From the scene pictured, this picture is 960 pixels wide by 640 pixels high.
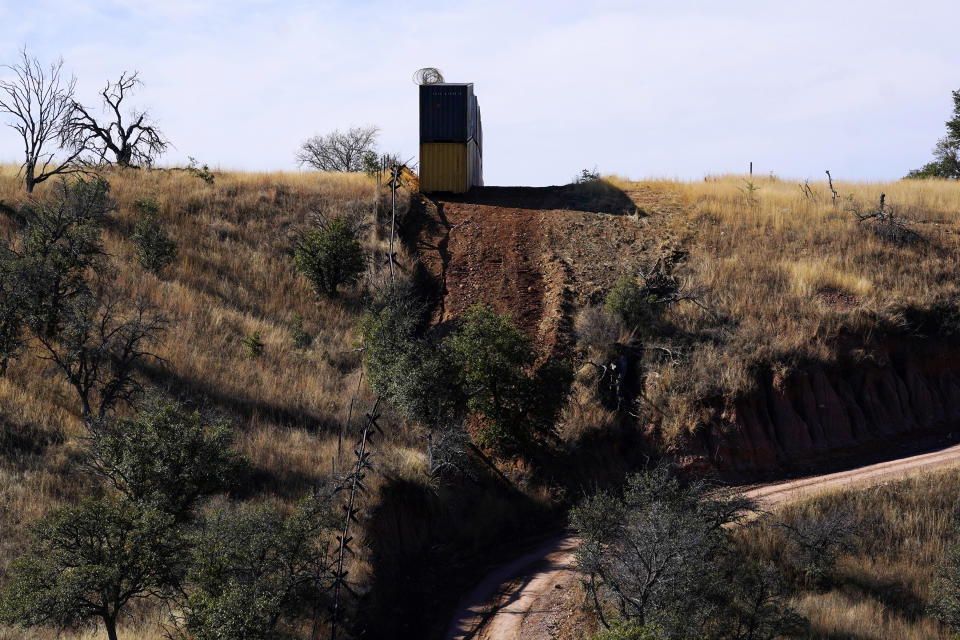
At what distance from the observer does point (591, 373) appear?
23562mm

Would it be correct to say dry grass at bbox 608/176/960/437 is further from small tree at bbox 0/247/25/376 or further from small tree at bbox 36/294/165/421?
small tree at bbox 0/247/25/376

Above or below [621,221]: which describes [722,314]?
below

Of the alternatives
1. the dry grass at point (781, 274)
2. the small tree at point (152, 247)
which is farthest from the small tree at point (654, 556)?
the small tree at point (152, 247)

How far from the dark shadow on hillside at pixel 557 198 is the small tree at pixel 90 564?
2308cm

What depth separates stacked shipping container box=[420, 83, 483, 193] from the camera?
3231cm

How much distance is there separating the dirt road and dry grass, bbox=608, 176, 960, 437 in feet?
11.5

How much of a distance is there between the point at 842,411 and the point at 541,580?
37.1 ft

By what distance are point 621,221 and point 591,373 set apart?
9691 mm

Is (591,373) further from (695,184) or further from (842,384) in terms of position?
(695,184)

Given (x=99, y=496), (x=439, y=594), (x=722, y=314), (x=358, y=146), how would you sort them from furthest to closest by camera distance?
(x=358, y=146) → (x=722, y=314) → (x=439, y=594) → (x=99, y=496)

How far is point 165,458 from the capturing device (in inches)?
566

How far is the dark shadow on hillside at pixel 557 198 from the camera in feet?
108

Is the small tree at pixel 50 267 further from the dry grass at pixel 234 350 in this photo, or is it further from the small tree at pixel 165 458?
the small tree at pixel 165 458

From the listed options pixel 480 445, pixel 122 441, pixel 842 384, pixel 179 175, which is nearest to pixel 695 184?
pixel 842 384
